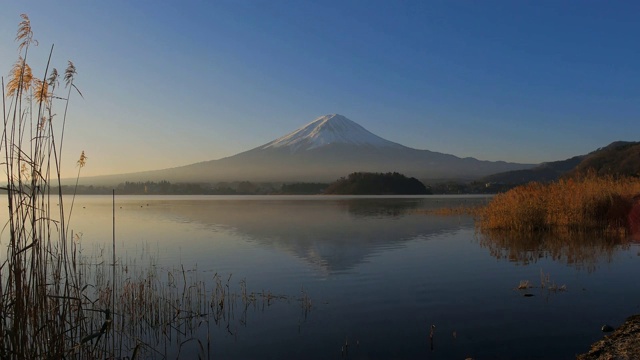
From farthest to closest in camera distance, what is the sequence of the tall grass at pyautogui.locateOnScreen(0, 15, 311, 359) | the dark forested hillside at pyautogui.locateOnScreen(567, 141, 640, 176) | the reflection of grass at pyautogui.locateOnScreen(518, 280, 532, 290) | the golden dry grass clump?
the dark forested hillside at pyautogui.locateOnScreen(567, 141, 640, 176), the golden dry grass clump, the reflection of grass at pyautogui.locateOnScreen(518, 280, 532, 290), the tall grass at pyautogui.locateOnScreen(0, 15, 311, 359)

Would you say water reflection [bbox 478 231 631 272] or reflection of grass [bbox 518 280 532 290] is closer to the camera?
reflection of grass [bbox 518 280 532 290]

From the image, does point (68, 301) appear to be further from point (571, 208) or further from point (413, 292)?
point (571, 208)

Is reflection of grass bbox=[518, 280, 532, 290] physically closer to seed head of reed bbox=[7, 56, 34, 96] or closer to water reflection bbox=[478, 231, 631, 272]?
water reflection bbox=[478, 231, 631, 272]

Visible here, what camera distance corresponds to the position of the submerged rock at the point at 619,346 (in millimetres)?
6273

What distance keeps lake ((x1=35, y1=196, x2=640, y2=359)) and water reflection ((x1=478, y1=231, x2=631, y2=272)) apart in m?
0.05

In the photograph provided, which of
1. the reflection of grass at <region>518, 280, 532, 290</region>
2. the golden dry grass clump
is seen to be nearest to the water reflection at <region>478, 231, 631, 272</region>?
the golden dry grass clump

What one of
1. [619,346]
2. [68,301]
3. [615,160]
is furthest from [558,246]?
[615,160]

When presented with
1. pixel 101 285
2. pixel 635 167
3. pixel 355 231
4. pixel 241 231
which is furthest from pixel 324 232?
pixel 635 167

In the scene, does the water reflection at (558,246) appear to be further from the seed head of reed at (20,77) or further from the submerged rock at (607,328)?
the seed head of reed at (20,77)

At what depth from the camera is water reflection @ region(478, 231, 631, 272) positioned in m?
15.6

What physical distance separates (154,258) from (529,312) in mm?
12745

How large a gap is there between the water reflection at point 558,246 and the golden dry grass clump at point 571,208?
1318mm

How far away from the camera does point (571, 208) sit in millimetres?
23797

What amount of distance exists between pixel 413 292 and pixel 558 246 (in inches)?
377
